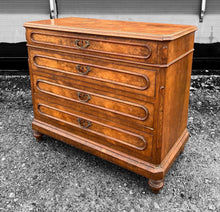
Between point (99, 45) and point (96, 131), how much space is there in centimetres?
72

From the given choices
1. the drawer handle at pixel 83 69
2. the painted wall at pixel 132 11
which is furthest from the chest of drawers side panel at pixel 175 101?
the painted wall at pixel 132 11

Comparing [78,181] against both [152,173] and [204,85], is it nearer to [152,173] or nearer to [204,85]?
[152,173]

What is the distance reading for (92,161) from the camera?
95.7 inches

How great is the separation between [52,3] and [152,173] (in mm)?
2914

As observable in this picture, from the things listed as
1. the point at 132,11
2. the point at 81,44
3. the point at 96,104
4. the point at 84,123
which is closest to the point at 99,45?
the point at 81,44

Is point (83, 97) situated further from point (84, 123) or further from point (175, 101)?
point (175, 101)

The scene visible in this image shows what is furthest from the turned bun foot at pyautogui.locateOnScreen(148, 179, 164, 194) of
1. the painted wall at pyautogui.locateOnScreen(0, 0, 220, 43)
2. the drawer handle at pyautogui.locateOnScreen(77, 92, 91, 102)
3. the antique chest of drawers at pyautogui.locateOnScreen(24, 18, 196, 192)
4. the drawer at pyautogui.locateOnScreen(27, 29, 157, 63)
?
the painted wall at pyautogui.locateOnScreen(0, 0, 220, 43)

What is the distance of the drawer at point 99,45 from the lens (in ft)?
5.58

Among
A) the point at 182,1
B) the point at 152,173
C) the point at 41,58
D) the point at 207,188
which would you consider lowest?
the point at 207,188

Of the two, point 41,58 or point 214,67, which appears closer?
point 41,58

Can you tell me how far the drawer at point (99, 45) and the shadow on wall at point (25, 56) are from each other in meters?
1.96

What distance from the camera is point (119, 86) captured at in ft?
6.27

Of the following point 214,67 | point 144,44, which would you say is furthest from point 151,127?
point 214,67

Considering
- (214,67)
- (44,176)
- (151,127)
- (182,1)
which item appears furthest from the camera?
(214,67)
